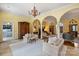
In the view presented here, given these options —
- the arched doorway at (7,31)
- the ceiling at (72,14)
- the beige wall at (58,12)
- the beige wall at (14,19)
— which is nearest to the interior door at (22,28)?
the beige wall at (14,19)

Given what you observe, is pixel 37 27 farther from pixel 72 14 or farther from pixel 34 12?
pixel 72 14

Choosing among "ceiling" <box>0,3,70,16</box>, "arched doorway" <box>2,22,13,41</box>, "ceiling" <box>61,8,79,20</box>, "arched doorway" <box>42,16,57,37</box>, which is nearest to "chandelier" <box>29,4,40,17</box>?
"ceiling" <box>0,3,70,16</box>

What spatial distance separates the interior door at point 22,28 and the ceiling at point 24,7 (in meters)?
0.22

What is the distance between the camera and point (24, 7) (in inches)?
106

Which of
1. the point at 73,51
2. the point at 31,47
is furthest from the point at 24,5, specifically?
the point at 73,51

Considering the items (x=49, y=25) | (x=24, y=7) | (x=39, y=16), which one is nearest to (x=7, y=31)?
(x=24, y=7)

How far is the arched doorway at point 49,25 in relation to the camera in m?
2.67

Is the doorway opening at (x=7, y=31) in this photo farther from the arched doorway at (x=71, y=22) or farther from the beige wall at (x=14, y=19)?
the arched doorway at (x=71, y=22)

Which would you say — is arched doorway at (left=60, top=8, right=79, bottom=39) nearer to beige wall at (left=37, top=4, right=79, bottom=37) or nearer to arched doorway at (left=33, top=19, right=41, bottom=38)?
beige wall at (left=37, top=4, right=79, bottom=37)

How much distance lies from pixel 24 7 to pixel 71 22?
1.06m

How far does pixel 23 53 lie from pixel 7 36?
0.50m

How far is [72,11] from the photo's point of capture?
2.61m

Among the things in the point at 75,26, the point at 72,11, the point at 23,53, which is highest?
the point at 72,11

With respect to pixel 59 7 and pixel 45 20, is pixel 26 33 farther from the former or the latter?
pixel 59 7
